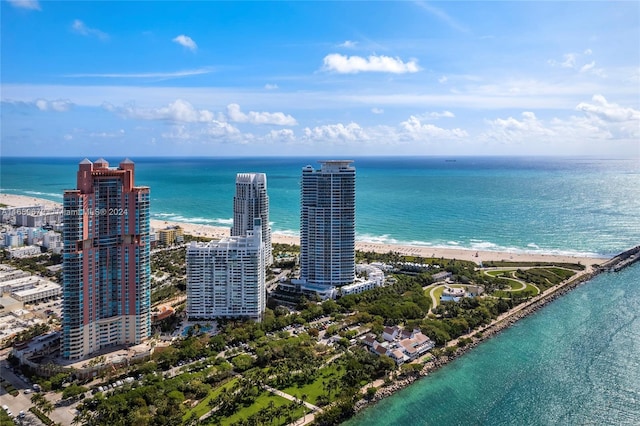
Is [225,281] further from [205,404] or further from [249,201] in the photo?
[249,201]

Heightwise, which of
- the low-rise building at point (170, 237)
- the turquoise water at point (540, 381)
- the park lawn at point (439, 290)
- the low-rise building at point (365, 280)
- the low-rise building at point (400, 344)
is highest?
the low-rise building at point (170, 237)

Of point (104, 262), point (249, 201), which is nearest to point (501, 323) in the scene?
point (249, 201)

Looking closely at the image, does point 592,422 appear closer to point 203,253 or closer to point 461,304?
point 461,304

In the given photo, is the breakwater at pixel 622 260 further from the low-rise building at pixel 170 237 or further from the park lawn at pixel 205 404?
the low-rise building at pixel 170 237

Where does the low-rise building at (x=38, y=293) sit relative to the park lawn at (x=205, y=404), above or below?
above

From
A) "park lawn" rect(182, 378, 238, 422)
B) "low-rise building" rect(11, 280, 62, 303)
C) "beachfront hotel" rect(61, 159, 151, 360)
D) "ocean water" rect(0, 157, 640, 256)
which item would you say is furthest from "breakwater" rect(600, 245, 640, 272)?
"low-rise building" rect(11, 280, 62, 303)

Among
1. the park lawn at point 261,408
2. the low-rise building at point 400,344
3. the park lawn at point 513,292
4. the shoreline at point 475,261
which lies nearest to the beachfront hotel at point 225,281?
the low-rise building at point 400,344
